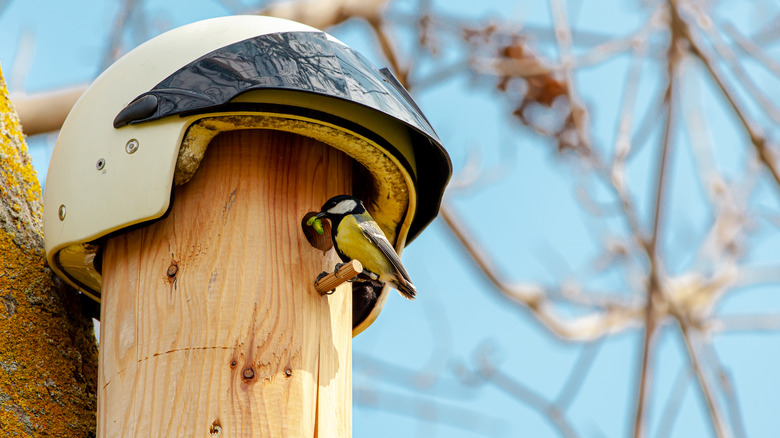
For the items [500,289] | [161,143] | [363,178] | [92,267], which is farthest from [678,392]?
[500,289]

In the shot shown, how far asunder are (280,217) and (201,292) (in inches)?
9.2

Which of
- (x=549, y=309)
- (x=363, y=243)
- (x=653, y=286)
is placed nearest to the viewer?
(x=653, y=286)

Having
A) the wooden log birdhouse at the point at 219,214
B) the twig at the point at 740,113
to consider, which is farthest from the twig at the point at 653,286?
the wooden log birdhouse at the point at 219,214

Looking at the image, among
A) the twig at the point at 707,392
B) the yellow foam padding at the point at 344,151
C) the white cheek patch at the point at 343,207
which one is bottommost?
the twig at the point at 707,392

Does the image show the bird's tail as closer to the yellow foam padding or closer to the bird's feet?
the yellow foam padding

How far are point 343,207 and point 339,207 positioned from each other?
0.5 inches

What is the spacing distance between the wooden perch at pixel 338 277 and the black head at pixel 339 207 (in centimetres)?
15

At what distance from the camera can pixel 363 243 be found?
183 cm

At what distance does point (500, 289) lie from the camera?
4.07 m

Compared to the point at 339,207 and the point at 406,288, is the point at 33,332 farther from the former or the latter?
the point at 406,288

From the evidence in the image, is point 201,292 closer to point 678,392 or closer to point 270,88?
point 270,88

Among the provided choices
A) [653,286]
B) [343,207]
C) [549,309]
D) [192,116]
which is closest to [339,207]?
[343,207]

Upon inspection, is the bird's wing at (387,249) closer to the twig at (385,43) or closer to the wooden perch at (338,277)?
the wooden perch at (338,277)

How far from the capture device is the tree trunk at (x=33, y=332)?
1.69 m
